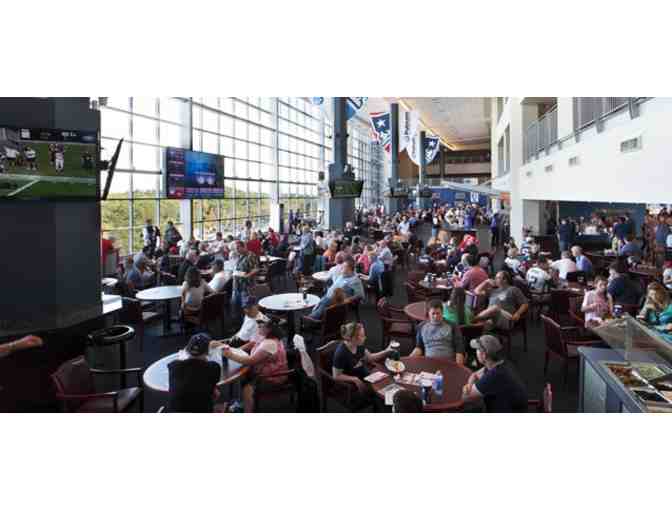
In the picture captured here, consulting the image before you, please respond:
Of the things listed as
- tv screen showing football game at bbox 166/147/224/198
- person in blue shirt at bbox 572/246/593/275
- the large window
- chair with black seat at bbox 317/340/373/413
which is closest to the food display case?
chair with black seat at bbox 317/340/373/413

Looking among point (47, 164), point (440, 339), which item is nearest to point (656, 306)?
point (440, 339)

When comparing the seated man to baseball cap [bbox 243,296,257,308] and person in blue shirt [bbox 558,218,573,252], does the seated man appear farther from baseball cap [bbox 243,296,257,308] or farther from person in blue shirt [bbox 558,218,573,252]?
person in blue shirt [bbox 558,218,573,252]

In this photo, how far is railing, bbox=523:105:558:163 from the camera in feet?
34.6

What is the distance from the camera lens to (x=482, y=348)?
11.0 feet

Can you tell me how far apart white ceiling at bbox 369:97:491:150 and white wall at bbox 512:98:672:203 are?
549 inches

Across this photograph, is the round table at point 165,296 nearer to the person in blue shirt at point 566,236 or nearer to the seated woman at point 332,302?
the seated woman at point 332,302

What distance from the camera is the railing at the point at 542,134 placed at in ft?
34.6

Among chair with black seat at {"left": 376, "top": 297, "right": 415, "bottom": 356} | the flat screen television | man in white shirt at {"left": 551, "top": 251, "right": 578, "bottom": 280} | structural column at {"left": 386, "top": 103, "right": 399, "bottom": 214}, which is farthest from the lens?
structural column at {"left": 386, "top": 103, "right": 399, "bottom": 214}

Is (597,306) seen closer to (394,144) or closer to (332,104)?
(332,104)

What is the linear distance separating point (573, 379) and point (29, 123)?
5983 mm

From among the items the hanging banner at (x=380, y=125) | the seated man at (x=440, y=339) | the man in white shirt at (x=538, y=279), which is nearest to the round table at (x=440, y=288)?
the man in white shirt at (x=538, y=279)

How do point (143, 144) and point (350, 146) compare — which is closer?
point (143, 144)
